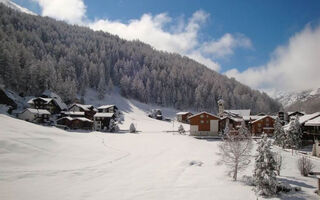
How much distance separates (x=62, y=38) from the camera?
6486 inches

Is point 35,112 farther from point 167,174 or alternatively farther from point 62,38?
point 62,38

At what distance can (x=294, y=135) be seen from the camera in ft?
136

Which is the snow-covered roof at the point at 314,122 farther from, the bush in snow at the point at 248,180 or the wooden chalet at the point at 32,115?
the wooden chalet at the point at 32,115

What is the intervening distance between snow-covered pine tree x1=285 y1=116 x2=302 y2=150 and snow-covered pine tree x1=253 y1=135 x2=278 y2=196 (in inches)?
1038

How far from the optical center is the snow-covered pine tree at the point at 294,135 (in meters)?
41.3

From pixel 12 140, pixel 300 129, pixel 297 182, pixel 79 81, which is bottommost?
pixel 297 182

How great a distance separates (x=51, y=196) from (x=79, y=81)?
11137 centimetres

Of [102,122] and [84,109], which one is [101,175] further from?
[84,109]

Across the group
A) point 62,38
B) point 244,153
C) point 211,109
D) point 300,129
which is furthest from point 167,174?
point 62,38

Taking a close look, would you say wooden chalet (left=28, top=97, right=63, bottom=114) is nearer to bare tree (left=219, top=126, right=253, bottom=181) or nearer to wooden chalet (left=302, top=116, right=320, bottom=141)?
bare tree (left=219, top=126, right=253, bottom=181)

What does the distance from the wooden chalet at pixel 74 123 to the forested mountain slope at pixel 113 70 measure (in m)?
29.1

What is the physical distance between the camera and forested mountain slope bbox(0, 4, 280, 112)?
118 metres

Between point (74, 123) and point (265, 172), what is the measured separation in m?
56.8

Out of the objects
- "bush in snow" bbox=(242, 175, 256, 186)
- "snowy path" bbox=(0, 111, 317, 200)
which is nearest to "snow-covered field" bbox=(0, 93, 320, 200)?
"snowy path" bbox=(0, 111, 317, 200)
